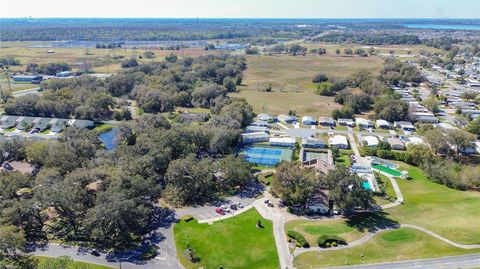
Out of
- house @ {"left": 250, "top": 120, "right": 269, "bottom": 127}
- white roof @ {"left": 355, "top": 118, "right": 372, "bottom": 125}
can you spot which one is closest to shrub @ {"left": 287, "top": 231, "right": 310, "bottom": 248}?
house @ {"left": 250, "top": 120, "right": 269, "bottom": 127}

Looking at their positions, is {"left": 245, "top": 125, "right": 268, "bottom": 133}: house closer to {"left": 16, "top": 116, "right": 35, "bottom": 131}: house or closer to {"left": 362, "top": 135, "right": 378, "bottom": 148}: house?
{"left": 362, "top": 135, "right": 378, "bottom": 148}: house

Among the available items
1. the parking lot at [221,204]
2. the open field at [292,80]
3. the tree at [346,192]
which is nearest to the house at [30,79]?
the open field at [292,80]

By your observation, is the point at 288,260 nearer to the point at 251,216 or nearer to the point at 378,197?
the point at 251,216

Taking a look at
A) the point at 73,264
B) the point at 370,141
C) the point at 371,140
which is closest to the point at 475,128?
the point at 371,140

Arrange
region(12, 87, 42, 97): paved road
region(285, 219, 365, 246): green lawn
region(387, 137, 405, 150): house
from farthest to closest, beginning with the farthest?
region(12, 87, 42, 97): paved road < region(387, 137, 405, 150): house < region(285, 219, 365, 246): green lawn

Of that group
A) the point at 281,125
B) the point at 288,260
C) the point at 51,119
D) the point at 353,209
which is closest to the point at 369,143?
the point at 281,125

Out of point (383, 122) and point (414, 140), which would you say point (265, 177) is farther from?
point (383, 122)
